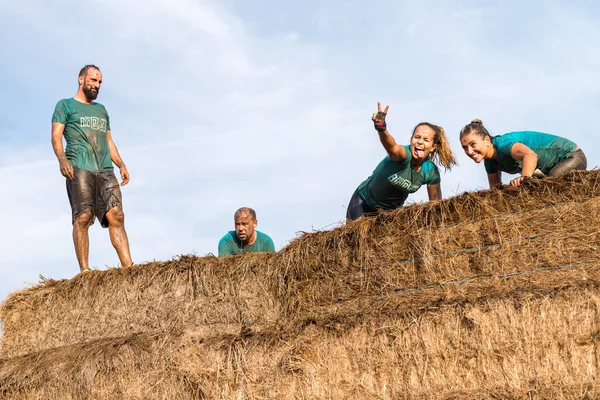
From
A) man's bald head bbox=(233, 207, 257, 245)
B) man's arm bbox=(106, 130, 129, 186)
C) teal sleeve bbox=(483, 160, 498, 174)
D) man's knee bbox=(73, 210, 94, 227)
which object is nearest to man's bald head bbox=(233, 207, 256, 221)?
man's bald head bbox=(233, 207, 257, 245)

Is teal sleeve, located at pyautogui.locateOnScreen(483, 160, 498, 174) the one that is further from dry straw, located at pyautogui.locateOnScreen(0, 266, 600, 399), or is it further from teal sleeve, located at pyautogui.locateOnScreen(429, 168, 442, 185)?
dry straw, located at pyautogui.locateOnScreen(0, 266, 600, 399)

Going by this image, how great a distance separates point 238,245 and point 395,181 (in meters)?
3.05

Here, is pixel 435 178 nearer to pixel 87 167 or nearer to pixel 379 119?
pixel 379 119

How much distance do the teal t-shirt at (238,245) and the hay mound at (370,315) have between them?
97.4 inches

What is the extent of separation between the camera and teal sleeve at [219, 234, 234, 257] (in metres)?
11.8

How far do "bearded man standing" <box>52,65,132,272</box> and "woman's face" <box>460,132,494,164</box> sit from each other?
414cm

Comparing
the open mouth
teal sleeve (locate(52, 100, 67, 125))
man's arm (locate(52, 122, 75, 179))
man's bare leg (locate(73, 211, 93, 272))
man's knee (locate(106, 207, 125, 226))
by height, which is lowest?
man's bare leg (locate(73, 211, 93, 272))

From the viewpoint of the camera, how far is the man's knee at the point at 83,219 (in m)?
10.4

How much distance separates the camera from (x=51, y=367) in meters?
9.12

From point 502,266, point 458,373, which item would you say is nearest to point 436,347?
point 458,373

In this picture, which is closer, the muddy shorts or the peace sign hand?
the peace sign hand

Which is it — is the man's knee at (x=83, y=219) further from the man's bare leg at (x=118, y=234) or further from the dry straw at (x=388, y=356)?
the dry straw at (x=388, y=356)

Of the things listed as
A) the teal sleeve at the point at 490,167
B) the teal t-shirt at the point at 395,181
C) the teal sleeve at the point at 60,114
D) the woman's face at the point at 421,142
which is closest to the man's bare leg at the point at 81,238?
the teal sleeve at the point at 60,114

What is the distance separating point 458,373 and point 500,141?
2822 millimetres
